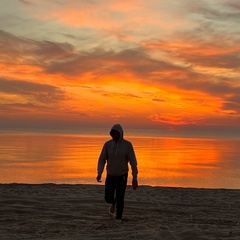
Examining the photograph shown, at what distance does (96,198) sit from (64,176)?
33.1ft

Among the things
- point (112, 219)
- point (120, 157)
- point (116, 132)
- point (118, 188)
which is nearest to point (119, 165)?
point (120, 157)

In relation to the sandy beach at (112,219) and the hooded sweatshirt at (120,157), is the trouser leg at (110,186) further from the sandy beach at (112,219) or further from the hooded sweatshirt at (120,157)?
the sandy beach at (112,219)

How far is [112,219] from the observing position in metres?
8.54

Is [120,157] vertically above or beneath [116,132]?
beneath

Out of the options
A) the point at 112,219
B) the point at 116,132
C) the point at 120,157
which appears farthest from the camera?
the point at 112,219

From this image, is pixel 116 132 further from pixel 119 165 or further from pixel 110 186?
pixel 110 186

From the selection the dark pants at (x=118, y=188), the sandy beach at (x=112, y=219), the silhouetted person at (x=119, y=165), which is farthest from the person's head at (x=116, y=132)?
the sandy beach at (x=112, y=219)

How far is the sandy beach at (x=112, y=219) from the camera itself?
6.77 meters

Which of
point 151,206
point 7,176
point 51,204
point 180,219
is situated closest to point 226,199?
point 151,206

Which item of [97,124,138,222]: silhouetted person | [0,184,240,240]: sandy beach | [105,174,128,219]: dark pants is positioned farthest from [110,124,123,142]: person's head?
[0,184,240,240]: sandy beach

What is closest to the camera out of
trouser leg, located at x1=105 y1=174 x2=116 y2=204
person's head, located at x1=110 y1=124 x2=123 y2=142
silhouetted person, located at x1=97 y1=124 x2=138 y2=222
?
person's head, located at x1=110 y1=124 x2=123 y2=142

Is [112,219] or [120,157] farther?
[112,219]

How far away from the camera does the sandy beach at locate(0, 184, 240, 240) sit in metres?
6.77

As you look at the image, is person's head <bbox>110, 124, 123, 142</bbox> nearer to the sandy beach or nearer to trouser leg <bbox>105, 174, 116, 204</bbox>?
trouser leg <bbox>105, 174, 116, 204</bbox>
